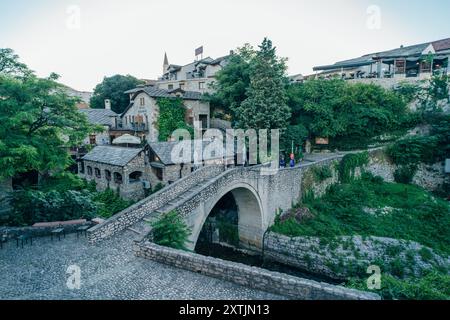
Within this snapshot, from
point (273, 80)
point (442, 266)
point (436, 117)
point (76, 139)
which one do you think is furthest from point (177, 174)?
point (436, 117)

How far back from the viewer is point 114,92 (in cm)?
4009

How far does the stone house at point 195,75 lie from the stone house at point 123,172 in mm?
14158

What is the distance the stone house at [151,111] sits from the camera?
86.3 feet

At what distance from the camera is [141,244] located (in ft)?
28.5

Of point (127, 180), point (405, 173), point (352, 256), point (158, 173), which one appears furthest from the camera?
point (405, 173)

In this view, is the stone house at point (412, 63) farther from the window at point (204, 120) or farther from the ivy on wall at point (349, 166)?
the window at point (204, 120)

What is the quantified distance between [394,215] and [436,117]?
1196 cm

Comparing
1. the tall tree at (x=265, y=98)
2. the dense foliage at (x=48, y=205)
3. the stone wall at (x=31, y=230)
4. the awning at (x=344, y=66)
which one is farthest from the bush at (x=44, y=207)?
the awning at (x=344, y=66)

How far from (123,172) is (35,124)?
8175 millimetres

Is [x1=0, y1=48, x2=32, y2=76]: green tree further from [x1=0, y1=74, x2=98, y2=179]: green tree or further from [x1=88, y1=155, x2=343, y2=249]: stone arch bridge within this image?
[x1=88, y1=155, x2=343, y2=249]: stone arch bridge

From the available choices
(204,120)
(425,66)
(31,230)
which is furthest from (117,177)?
(425,66)

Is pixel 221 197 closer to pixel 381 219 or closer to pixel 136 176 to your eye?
pixel 136 176
